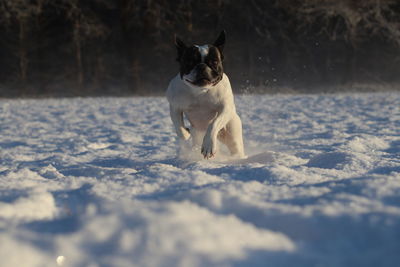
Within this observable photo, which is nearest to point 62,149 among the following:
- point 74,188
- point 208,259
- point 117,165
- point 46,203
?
point 117,165

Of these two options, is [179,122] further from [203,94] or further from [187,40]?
[187,40]

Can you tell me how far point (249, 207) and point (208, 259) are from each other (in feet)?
1.52

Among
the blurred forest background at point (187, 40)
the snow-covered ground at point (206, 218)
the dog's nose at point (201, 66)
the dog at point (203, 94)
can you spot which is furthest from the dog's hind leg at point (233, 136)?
the blurred forest background at point (187, 40)

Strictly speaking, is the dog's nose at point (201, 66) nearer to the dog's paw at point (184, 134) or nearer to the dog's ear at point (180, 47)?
the dog's ear at point (180, 47)

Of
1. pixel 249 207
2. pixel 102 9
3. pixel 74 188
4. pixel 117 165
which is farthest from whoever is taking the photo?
pixel 102 9

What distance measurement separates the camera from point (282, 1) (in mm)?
25500

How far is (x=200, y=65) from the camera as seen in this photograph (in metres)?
3.98

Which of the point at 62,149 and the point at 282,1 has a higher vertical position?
the point at 282,1

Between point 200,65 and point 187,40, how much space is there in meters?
21.6

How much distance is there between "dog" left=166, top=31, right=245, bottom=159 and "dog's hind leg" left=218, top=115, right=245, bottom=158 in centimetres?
17

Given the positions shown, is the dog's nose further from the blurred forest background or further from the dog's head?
the blurred forest background

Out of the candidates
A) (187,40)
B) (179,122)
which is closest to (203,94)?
(179,122)

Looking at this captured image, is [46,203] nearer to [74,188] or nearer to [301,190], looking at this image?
[74,188]

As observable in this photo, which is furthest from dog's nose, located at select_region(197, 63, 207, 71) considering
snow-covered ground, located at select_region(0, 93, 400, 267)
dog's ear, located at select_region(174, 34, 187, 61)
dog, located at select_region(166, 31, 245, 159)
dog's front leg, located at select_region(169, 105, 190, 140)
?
snow-covered ground, located at select_region(0, 93, 400, 267)
